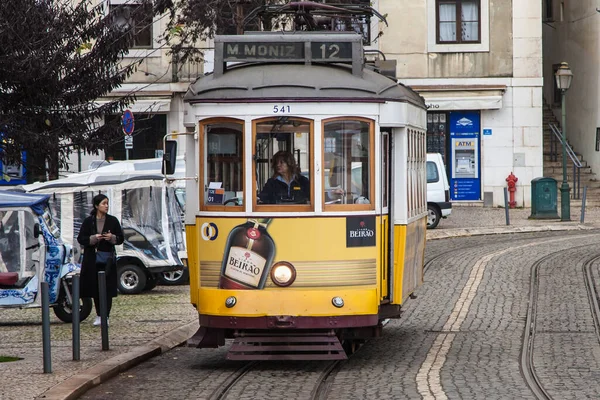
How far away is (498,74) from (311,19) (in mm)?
23390

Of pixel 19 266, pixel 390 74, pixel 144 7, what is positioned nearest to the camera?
pixel 390 74

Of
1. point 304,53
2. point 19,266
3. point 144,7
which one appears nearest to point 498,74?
point 144,7

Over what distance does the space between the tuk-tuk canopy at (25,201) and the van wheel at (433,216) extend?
643 inches

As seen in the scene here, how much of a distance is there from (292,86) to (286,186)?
901 millimetres

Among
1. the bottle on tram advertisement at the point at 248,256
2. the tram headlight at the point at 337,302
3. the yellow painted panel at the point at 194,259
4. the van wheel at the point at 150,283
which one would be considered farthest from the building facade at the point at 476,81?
the tram headlight at the point at 337,302

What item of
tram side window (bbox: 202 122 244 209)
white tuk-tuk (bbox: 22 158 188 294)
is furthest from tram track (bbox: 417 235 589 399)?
white tuk-tuk (bbox: 22 158 188 294)

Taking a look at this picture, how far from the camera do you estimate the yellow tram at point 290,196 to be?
11305mm

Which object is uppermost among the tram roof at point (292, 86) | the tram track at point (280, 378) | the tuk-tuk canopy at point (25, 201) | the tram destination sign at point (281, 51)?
the tram destination sign at point (281, 51)

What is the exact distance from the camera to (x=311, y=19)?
54.0 ft

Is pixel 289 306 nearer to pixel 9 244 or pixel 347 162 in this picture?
pixel 347 162

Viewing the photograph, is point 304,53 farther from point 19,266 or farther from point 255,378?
point 19,266

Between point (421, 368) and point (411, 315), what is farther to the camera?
point (411, 315)

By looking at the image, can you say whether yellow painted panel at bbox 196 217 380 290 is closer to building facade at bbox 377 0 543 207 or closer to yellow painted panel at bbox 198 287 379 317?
yellow painted panel at bbox 198 287 379 317

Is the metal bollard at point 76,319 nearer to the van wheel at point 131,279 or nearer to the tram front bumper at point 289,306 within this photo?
the tram front bumper at point 289,306
